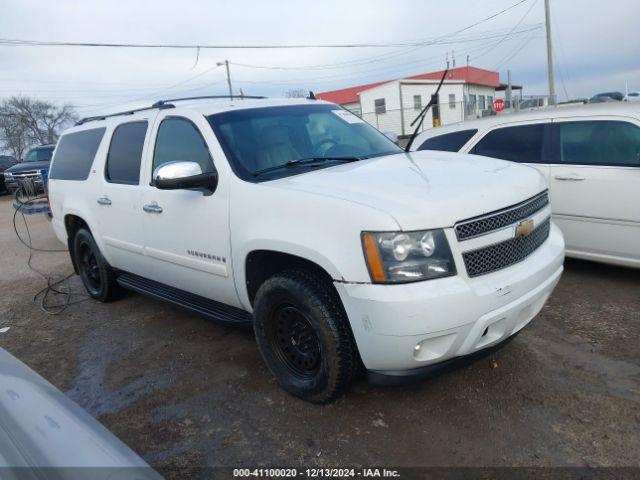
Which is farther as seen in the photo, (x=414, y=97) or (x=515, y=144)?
(x=414, y=97)

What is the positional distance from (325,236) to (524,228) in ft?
3.62

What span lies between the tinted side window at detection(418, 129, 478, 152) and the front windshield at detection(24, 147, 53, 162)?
16.9m

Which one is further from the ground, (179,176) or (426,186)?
(179,176)

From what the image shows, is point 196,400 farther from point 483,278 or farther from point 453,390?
point 483,278

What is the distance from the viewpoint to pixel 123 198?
4.15m

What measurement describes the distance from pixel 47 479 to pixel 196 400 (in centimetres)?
190

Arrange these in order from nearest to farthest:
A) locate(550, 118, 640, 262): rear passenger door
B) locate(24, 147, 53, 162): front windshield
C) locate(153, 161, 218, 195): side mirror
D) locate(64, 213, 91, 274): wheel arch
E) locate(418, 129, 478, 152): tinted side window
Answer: locate(153, 161, 218, 195): side mirror, locate(550, 118, 640, 262): rear passenger door, locate(64, 213, 91, 274): wheel arch, locate(418, 129, 478, 152): tinted side window, locate(24, 147, 53, 162): front windshield

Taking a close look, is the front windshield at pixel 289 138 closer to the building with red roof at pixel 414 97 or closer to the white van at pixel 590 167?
the white van at pixel 590 167

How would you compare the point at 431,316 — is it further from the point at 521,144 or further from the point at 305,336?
the point at 521,144

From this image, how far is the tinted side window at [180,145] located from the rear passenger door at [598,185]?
3.32 meters

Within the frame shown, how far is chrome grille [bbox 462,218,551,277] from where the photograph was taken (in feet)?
8.16

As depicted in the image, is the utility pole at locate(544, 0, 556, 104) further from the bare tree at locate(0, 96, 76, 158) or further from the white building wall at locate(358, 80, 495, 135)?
the bare tree at locate(0, 96, 76, 158)

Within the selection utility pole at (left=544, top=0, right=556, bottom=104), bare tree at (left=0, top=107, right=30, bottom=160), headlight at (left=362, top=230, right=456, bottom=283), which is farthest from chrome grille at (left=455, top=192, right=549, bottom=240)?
bare tree at (left=0, top=107, right=30, bottom=160)

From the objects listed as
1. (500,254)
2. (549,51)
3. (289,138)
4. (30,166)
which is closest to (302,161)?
(289,138)
